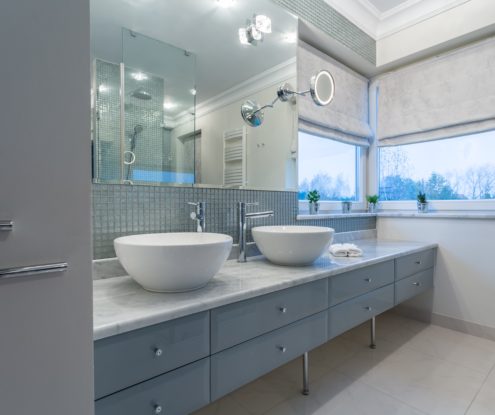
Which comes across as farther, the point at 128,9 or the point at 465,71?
the point at 465,71

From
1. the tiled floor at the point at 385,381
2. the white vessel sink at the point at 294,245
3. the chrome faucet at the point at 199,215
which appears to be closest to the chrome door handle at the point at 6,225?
the chrome faucet at the point at 199,215

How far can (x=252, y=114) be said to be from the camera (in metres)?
1.73

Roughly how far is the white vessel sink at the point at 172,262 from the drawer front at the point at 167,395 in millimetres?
246

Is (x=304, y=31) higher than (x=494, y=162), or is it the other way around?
(x=304, y=31)

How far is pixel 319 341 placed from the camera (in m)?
1.30

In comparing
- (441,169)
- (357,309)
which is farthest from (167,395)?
(441,169)

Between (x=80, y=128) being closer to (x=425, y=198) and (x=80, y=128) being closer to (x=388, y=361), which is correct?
(x=388, y=361)

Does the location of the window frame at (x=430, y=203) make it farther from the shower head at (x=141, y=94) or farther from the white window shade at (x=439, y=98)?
the shower head at (x=141, y=94)

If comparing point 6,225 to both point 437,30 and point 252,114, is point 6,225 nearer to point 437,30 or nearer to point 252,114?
point 252,114

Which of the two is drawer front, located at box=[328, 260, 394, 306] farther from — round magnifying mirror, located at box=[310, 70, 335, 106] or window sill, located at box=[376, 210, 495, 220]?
round magnifying mirror, located at box=[310, 70, 335, 106]

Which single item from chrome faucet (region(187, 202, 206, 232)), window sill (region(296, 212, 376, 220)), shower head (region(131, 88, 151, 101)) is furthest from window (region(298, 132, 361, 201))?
shower head (region(131, 88, 151, 101))

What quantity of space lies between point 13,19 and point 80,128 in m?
0.20

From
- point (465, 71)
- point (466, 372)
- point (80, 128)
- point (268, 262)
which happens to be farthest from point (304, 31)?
point (466, 372)

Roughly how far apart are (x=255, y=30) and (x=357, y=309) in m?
1.62
